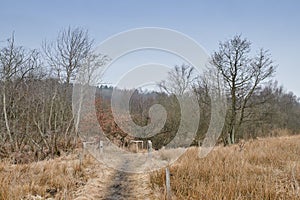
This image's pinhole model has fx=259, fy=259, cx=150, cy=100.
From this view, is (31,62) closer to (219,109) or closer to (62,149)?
(62,149)

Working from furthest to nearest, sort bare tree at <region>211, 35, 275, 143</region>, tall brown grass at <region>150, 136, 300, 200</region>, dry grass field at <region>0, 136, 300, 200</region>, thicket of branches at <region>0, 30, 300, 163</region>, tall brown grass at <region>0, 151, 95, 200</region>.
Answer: bare tree at <region>211, 35, 275, 143</region> < thicket of branches at <region>0, 30, 300, 163</region> < tall brown grass at <region>0, 151, 95, 200</region> < dry grass field at <region>0, 136, 300, 200</region> < tall brown grass at <region>150, 136, 300, 200</region>

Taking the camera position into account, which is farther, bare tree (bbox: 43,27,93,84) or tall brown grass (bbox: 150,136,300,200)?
bare tree (bbox: 43,27,93,84)

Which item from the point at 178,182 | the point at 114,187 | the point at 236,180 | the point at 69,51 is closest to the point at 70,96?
the point at 69,51

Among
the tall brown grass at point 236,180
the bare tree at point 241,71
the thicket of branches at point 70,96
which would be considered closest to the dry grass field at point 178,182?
the tall brown grass at point 236,180

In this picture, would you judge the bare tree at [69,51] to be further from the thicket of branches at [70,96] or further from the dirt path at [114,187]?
the dirt path at [114,187]

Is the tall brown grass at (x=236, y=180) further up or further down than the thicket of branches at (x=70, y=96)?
further down

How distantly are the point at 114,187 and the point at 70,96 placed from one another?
30.5 feet

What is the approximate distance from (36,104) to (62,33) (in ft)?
14.4

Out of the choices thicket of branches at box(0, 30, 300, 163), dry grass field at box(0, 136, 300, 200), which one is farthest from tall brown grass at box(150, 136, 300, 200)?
thicket of branches at box(0, 30, 300, 163)

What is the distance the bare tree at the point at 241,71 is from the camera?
57.2 ft

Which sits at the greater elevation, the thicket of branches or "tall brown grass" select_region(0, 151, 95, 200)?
the thicket of branches

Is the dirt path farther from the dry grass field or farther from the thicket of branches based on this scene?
the thicket of branches

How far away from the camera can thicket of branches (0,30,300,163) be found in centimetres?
1292

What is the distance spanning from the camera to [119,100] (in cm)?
1602
